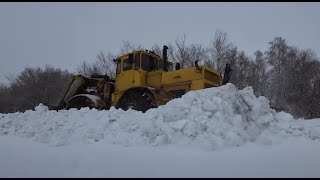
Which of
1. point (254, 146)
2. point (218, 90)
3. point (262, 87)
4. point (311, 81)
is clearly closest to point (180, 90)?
point (218, 90)

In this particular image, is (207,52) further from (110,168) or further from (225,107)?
(110,168)

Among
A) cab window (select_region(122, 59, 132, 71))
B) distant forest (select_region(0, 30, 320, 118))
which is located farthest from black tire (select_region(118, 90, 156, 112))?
distant forest (select_region(0, 30, 320, 118))

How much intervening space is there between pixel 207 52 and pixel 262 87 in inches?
301

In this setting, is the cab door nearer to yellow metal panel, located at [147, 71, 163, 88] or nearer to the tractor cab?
the tractor cab

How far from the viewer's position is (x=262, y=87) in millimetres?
42312

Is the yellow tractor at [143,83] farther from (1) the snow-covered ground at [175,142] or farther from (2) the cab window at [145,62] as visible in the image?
(1) the snow-covered ground at [175,142]

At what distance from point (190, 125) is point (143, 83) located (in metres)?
5.56

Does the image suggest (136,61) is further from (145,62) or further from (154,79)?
(154,79)

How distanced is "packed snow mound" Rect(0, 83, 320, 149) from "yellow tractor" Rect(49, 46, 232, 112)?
232 centimetres

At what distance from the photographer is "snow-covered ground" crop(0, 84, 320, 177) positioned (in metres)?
5.71

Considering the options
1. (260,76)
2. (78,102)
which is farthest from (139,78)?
(260,76)

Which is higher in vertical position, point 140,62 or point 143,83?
point 140,62

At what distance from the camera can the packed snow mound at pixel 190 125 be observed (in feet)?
26.0

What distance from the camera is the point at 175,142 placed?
7.79 m
